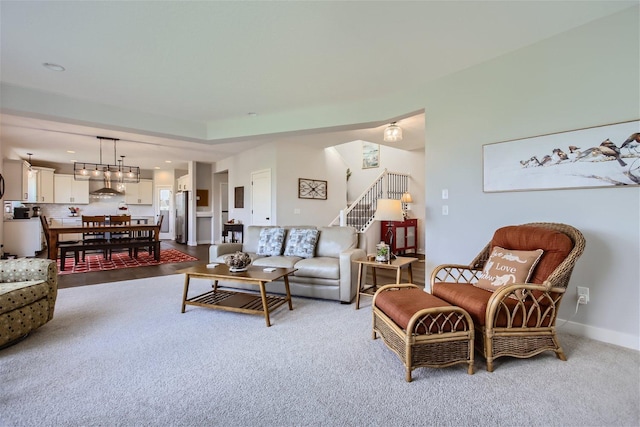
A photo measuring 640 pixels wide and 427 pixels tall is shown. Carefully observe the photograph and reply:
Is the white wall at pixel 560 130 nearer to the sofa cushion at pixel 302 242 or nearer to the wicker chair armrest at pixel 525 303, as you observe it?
the wicker chair armrest at pixel 525 303

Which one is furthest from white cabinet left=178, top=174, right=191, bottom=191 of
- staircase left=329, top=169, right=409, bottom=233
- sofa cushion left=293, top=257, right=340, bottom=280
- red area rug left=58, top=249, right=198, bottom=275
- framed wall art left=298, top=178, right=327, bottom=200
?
sofa cushion left=293, top=257, right=340, bottom=280

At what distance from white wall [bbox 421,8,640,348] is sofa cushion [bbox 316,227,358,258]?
1061 mm

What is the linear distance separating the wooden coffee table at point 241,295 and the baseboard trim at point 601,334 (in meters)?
2.58

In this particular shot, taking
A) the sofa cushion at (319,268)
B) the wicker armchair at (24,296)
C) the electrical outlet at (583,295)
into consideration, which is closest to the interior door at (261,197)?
the sofa cushion at (319,268)

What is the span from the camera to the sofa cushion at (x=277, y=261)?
3735mm

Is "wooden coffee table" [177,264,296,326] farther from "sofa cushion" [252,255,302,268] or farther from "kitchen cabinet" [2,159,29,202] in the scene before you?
"kitchen cabinet" [2,159,29,202]

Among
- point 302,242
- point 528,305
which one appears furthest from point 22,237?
point 528,305

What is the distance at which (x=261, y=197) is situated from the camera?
698 centimetres

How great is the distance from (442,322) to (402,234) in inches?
215

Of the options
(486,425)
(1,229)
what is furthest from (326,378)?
(1,229)

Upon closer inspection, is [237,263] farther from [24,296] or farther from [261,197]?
[261,197]

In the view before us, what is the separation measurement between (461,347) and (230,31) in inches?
119

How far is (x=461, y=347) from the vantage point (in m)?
1.99

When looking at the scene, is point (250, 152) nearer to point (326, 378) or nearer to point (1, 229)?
point (1, 229)
